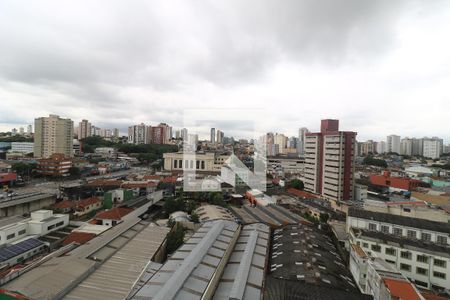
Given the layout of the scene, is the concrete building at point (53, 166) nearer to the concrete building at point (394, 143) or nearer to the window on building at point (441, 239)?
the window on building at point (441, 239)

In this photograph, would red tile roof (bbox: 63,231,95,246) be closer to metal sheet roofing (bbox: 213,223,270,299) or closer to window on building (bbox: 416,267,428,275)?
metal sheet roofing (bbox: 213,223,270,299)

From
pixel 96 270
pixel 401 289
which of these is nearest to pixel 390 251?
pixel 401 289

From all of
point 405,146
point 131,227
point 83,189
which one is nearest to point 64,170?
point 83,189

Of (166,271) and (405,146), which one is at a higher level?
(405,146)

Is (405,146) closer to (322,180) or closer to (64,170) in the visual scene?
(322,180)

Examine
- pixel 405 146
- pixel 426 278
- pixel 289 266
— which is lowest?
pixel 426 278

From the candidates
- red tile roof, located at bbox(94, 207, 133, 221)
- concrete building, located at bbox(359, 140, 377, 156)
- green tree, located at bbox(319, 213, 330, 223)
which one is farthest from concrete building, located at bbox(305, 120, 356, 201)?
concrete building, located at bbox(359, 140, 377, 156)

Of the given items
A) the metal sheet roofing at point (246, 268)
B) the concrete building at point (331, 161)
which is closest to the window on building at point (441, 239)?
the metal sheet roofing at point (246, 268)

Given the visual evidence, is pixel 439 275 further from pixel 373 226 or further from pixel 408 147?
pixel 408 147
